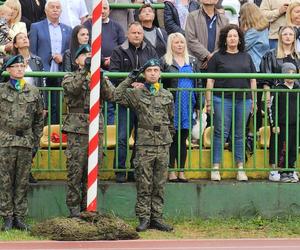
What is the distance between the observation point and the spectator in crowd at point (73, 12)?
16734 millimetres

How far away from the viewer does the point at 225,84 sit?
48.0ft

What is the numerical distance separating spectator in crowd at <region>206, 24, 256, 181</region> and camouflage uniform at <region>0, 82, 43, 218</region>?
2575mm

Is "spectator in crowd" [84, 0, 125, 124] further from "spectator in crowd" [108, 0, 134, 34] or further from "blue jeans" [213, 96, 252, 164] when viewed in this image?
"blue jeans" [213, 96, 252, 164]

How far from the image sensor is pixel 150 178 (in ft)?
44.3

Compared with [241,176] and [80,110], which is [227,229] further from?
[80,110]

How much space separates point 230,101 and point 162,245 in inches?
107

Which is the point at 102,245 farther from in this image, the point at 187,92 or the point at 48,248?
the point at 187,92

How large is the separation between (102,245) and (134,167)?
1.47 m

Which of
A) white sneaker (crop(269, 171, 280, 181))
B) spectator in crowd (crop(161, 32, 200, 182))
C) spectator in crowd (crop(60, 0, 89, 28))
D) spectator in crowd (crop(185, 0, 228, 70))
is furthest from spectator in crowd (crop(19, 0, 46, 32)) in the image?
white sneaker (crop(269, 171, 280, 181))

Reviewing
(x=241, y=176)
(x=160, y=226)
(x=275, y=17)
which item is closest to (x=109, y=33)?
(x=275, y=17)

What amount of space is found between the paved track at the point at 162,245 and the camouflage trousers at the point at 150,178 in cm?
A: 62

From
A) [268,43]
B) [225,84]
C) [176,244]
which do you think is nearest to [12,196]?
[176,244]

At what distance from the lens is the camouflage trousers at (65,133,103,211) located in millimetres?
13352

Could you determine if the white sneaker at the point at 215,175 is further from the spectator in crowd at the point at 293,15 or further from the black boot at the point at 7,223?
the spectator in crowd at the point at 293,15
